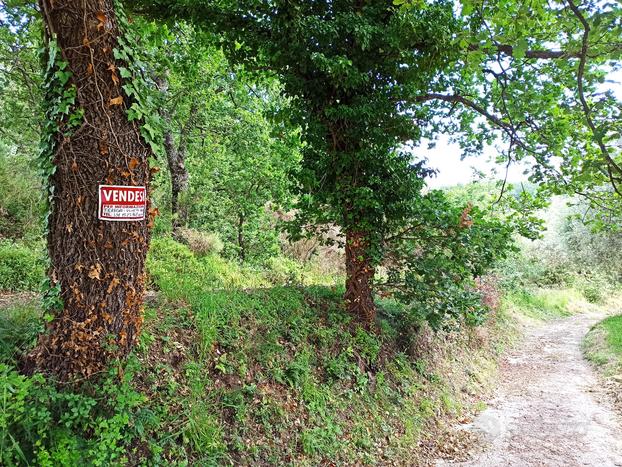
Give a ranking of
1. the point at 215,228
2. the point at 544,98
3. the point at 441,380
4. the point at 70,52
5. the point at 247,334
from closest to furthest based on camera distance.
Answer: the point at 70,52
the point at 247,334
the point at 544,98
the point at 441,380
the point at 215,228

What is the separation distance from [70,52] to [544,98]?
558 cm

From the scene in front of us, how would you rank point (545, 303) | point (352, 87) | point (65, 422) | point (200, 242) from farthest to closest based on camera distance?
point (545, 303), point (200, 242), point (352, 87), point (65, 422)

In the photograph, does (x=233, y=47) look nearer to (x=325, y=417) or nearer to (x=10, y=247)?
(x=10, y=247)

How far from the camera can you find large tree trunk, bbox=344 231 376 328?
6.01 meters

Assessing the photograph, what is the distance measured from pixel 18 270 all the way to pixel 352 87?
5379mm

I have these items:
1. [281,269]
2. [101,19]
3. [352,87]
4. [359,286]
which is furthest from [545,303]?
[101,19]

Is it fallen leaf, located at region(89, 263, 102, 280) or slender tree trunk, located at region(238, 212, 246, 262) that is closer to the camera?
fallen leaf, located at region(89, 263, 102, 280)

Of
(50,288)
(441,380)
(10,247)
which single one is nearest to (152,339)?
Answer: (50,288)

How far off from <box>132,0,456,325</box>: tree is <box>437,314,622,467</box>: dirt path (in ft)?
8.96

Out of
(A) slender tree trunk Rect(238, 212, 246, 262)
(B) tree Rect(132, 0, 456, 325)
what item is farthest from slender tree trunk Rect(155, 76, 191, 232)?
(B) tree Rect(132, 0, 456, 325)

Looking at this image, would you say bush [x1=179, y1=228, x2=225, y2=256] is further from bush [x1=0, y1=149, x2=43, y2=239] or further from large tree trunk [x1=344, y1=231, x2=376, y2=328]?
large tree trunk [x1=344, y1=231, x2=376, y2=328]

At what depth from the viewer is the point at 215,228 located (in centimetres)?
1085

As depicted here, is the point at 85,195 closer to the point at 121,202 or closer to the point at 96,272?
the point at 121,202

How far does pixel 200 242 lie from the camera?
372 inches
